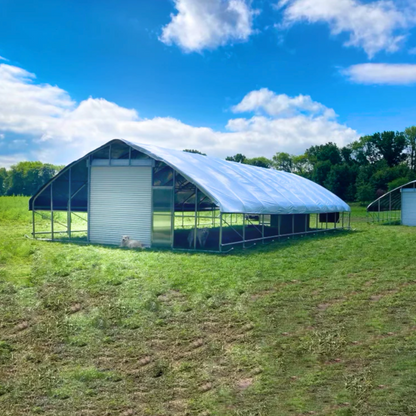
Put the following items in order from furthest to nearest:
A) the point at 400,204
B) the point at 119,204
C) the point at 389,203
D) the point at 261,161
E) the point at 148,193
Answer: the point at 261,161 → the point at 400,204 → the point at 389,203 → the point at 119,204 → the point at 148,193

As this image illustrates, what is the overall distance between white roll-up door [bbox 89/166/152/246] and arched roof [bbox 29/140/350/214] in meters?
1.19

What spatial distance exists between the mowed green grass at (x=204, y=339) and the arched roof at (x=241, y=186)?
13.5ft

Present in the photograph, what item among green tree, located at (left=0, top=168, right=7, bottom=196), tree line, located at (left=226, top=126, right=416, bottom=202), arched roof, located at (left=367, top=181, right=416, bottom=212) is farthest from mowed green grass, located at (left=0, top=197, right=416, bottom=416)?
green tree, located at (left=0, top=168, right=7, bottom=196)

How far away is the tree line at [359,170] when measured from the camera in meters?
57.1

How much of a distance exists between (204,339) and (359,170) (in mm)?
59250

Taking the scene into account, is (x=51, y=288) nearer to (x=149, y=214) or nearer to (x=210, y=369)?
(x=210, y=369)

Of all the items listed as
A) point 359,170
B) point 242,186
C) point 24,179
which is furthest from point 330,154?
point 242,186

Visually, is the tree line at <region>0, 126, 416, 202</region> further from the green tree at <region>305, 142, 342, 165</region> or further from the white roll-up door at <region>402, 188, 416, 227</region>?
the white roll-up door at <region>402, 188, 416, 227</region>

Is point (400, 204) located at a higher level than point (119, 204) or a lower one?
higher

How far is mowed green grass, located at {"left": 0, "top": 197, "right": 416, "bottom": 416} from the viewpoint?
4637mm

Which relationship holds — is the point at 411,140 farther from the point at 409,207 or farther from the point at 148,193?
the point at 148,193

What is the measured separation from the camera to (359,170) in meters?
61.7

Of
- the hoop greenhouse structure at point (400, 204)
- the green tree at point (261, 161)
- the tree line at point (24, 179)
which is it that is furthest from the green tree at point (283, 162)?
the hoop greenhouse structure at point (400, 204)

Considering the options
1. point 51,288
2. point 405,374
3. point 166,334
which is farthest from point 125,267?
point 405,374
